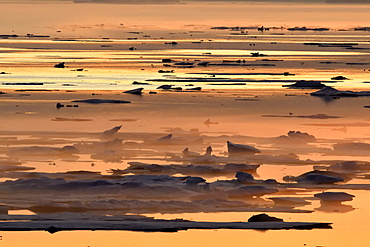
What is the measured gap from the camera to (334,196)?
49.3ft

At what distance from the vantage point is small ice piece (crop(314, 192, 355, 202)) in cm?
1494

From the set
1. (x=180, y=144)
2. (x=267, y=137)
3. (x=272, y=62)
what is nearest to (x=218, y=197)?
(x=180, y=144)

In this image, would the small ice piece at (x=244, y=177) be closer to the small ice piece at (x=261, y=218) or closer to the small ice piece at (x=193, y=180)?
the small ice piece at (x=193, y=180)

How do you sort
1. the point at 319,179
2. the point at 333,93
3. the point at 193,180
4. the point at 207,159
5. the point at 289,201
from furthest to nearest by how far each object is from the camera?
the point at 333,93 < the point at 207,159 < the point at 319,179 < the point at 193,180 < the point at 289,201

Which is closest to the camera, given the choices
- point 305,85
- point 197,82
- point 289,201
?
point 289,201

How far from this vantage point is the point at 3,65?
41.7m

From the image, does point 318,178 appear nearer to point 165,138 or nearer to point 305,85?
point 165,138

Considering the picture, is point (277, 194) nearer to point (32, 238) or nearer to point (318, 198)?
point (318, 198)

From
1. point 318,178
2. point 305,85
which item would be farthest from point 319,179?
point 305,85

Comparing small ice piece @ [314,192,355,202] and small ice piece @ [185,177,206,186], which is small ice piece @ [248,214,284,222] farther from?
Answer: small ice piece @ [185,177,206,186]

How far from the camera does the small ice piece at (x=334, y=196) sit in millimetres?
14938

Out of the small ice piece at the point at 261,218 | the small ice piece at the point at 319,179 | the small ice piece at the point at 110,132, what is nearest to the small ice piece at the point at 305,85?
the small ice piece at the point at 110,132

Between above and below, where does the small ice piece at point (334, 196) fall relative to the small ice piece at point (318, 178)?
below

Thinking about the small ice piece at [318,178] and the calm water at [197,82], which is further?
the small ice piece at [318,178]
